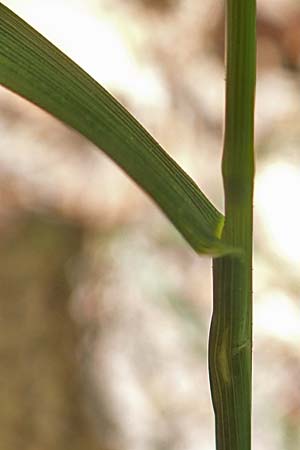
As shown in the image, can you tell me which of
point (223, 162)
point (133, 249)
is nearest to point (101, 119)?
point (223, 162)

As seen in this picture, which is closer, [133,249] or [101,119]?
[101,119]

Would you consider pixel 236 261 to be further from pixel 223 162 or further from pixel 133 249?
pixel 133 249

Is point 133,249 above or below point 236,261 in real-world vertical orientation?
above

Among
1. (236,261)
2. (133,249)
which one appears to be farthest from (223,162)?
(133,249)

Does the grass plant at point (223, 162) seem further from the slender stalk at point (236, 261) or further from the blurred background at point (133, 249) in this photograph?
the blurred background at point (133, 249)

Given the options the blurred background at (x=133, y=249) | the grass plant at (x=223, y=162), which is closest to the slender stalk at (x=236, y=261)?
the grass plant at (x=223, y=162)

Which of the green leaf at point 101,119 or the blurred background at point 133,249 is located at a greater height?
the blurred background at point 133,249
